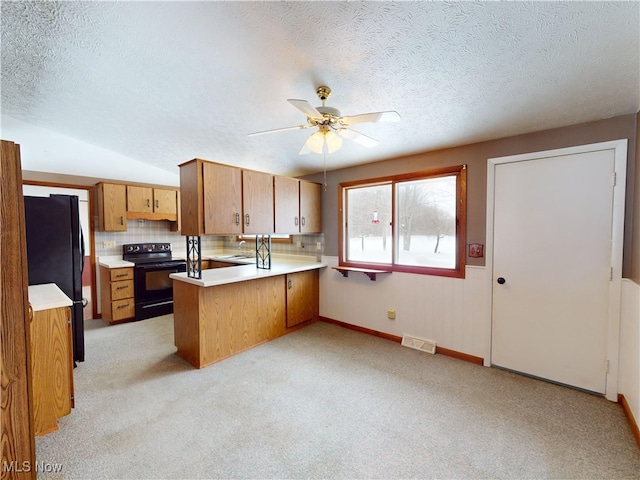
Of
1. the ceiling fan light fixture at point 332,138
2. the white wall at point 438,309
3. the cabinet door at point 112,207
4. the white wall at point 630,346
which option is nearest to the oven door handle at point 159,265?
the cabinet door at point 112,207

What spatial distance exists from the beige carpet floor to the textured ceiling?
2.32m

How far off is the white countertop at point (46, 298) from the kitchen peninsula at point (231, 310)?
961mm

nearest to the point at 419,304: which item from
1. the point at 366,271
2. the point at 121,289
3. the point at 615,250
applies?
the point at 366,271

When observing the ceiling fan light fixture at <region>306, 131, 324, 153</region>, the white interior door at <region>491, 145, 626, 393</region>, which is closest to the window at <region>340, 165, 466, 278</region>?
the white interior door at <region>491, 145, 626, 393</region>

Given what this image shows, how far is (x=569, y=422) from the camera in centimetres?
196

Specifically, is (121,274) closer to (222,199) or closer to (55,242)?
(55,242)

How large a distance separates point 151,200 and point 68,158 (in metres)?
1.13

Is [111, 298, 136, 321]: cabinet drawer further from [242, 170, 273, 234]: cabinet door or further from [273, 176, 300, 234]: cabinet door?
[273, 176, 300, 234]: cabinet door

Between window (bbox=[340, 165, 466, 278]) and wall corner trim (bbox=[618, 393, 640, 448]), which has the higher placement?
window (bbox=[340, 165, 466, 278])

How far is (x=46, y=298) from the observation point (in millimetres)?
2008

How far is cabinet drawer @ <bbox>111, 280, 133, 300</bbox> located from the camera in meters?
3.94

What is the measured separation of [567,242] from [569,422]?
4.57ft

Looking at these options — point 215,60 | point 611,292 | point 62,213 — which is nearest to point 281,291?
point 62,213

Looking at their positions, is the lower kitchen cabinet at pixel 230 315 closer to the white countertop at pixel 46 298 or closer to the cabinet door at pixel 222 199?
the cabinet door at pixel 222 199
